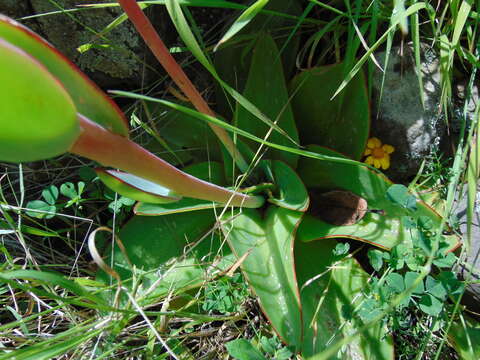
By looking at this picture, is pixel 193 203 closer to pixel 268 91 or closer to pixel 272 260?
pixel 272 260

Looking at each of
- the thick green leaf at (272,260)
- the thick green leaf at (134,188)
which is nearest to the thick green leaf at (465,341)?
the thick green leaf at (272,260)

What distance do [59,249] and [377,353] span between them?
942 millimetres

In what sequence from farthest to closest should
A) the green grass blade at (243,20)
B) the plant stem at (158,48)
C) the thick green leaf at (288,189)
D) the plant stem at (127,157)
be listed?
the thick green leaf at (288,189) → the green grass blade at (243,20) → the plant stem at (158,48) → the plant stem at (127,157)

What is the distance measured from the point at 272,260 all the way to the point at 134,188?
481mm

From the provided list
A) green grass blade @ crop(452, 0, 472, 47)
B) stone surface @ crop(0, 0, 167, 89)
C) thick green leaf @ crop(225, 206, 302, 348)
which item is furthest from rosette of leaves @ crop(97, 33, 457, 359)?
stone surface @ crop(0, 0, 167, 89)

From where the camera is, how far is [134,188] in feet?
2.10

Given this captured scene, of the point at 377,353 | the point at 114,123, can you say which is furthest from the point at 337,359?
the point at 114,123

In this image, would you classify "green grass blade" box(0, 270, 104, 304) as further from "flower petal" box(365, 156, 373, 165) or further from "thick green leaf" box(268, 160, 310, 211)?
"flower petal" box(365, 156, 373, 165)

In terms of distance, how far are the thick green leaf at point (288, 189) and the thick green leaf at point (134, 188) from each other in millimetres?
382

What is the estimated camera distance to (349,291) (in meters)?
1.08

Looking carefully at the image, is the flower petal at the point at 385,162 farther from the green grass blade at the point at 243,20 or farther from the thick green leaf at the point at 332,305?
the green grass blade at the point at 243,20

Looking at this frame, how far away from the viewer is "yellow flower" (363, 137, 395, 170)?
1194 mm

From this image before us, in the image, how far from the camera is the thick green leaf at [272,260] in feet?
3.10

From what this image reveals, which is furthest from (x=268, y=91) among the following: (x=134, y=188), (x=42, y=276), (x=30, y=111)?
(x=30, y=111)
